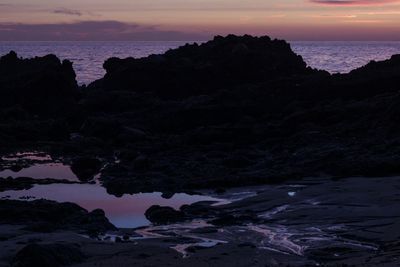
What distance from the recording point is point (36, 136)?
83.6 feet

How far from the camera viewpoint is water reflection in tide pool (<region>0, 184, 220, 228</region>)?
45.6 feet

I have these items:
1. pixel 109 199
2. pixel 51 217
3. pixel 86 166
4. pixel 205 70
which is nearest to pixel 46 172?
pixel 86 166

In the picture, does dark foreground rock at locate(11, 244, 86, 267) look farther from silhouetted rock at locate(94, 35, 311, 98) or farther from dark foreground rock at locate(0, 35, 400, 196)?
silhouetted rock at locate(94, 35, 311, 98)

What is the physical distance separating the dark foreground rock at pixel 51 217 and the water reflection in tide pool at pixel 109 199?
578 millimetres

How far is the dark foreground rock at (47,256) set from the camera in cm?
957

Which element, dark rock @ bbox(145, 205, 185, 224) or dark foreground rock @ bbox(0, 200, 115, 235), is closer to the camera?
dark foreground rock @ bbox(0, 200, 115, 235)

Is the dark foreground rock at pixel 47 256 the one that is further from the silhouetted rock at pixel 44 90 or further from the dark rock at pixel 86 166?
the silhouetted rock at pixel 44 90

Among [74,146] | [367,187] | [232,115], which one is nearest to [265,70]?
[232,115]

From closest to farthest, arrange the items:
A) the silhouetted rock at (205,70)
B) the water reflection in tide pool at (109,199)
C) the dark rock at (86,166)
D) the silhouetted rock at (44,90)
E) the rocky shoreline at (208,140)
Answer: the rocky shoreline at (208,140)
the water reflection in tide pool at (109,199)
the dark rock at (86,166)
the silhouetted rock at (44,90)
the silhouetted rock at (205,70)

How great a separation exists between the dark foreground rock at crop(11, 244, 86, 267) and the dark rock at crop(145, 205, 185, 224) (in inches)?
115

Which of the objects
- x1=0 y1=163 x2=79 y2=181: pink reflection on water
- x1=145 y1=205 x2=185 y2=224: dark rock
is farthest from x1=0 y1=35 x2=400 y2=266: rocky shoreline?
x1=0 y1=163 x2=79 y2=181: pink reflection on water

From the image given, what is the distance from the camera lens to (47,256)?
384 inches

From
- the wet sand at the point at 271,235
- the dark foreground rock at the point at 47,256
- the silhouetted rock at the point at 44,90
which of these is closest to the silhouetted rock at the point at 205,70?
the silhouetted rock at the point at 44,90

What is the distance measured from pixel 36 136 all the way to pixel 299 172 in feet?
39.2
